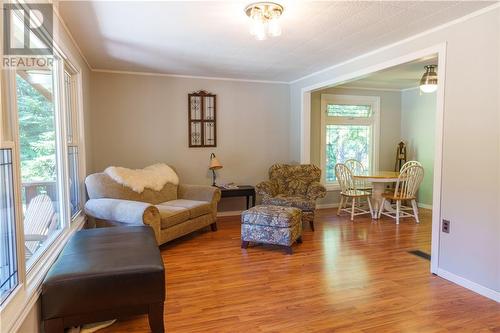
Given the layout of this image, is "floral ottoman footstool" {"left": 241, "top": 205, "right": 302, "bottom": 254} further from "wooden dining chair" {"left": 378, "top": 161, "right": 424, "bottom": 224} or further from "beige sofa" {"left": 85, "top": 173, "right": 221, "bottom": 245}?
"wooden dining chair" {"left": 378, "top": 161, "right": 424, "bottom": 224}

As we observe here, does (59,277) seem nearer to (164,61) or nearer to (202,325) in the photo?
(202,325)

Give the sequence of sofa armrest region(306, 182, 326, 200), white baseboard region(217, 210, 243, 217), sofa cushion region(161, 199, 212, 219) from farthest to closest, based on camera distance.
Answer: white baseboard region(217, 210, 243, 217) < sofa armrest region(306, 182, 326, 200) < sofa cushion region(161, 199, 212, 219)

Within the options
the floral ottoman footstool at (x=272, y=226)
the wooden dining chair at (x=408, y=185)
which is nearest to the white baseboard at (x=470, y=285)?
the floral ottoman footstool at (x=272, y=226)

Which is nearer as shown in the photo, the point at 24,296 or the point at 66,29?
the point at 24,296

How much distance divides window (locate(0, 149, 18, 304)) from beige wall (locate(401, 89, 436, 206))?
6.18 m

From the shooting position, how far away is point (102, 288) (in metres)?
1.90

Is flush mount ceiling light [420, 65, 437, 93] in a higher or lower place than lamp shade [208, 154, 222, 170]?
higher

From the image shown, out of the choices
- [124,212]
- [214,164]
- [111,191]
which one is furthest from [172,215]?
[214,164]

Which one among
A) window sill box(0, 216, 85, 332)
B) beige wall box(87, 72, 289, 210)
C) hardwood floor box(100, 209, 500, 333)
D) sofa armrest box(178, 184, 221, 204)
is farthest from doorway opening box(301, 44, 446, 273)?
window sill box(0, 216, 85, 332)

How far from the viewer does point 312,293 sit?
2695 millimetres

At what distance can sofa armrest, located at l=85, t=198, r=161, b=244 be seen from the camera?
127 inches

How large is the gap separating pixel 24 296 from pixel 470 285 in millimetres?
3192

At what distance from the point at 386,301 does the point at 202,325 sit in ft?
4.65

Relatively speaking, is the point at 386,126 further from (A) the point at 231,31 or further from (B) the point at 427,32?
(A) the point at 231,31
